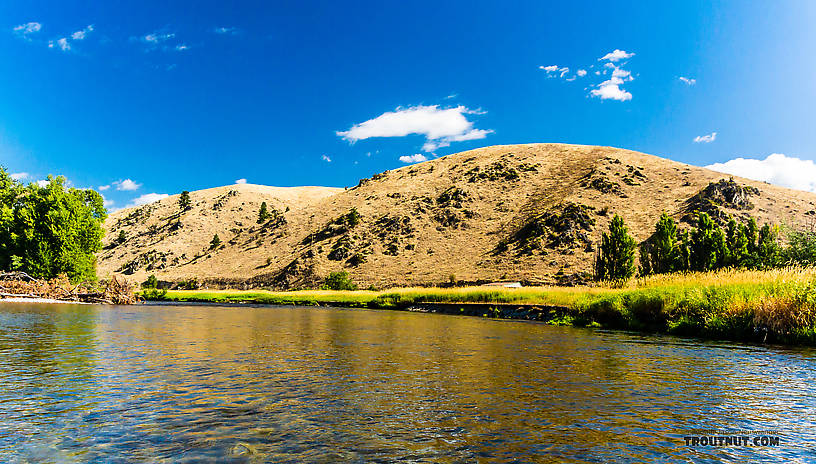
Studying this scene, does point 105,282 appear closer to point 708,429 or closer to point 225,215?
point 708,429

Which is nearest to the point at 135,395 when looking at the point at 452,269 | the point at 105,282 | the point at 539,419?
the point at 539,419

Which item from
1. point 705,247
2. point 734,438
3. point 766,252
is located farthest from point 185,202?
point 734,438

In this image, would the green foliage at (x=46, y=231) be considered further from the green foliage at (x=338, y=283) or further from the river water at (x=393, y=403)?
the river water at (x=393, y=403)

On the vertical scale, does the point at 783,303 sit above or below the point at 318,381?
above

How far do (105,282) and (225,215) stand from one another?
106 metres

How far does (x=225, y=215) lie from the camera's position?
153750 millimetres

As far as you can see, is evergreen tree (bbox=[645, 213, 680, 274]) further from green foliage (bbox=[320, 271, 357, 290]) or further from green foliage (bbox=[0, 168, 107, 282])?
green foliage (bbox=[0, 168, 107, 282])

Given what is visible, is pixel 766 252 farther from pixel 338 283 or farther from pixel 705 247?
pixel 338 283

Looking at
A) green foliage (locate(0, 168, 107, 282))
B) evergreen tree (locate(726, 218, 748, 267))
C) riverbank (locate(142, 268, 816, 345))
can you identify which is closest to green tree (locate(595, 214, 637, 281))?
evergreen tree (locate(726, 218, 748, 267))

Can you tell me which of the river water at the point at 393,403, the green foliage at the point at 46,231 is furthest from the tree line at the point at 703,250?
the green foliage at the point at 46,231

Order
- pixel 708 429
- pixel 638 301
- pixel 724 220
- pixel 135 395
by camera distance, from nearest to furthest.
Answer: pixel 708 429 < pixel 135 395 < pixel 638 301 < pixel 724 220

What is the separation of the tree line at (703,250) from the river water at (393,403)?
40994mm

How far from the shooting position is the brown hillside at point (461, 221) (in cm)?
8394

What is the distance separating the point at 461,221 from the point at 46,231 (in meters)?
76.1
